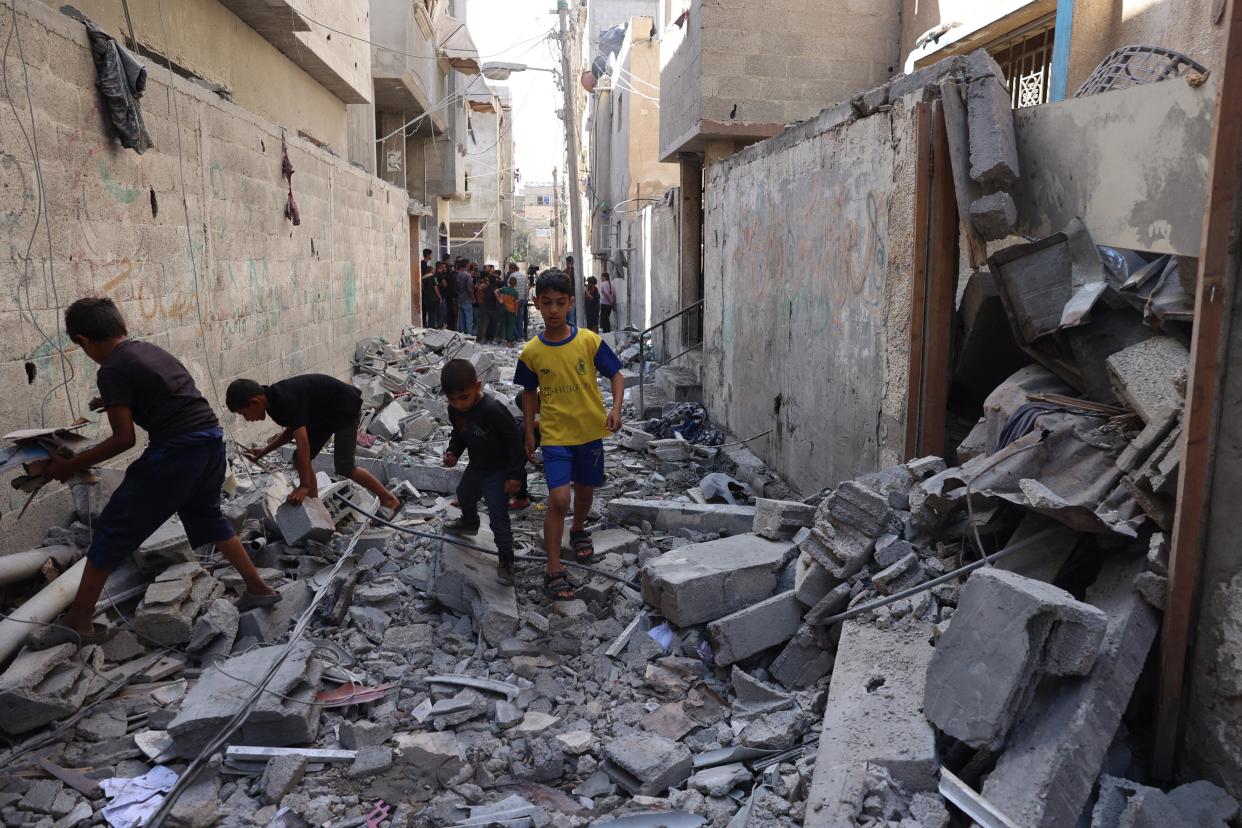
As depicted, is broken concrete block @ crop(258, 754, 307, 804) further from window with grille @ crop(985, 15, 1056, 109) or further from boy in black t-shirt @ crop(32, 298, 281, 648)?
window with grille @ crop(985, 15, 1056, 109)

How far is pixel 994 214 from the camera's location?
4.09 m

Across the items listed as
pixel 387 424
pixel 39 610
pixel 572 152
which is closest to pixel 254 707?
pixel 39 610

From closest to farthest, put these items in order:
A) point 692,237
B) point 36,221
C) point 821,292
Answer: point 36,221
point 821,292
point 692,237

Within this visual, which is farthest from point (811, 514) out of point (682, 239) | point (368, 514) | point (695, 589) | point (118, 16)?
point (682, 239)

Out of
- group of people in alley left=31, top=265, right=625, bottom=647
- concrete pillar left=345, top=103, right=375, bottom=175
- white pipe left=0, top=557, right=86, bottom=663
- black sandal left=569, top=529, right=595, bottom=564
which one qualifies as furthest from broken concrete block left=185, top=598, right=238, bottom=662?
concrete pillar left=345, top=103, right=375, bottom=175

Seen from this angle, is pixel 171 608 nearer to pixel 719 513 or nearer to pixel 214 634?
pixel 214 634

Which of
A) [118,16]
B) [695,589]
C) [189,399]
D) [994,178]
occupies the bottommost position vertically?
[695,589]

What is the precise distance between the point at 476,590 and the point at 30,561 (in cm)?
207

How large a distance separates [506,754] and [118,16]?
777 cm

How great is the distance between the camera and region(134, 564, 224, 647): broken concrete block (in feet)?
13.4

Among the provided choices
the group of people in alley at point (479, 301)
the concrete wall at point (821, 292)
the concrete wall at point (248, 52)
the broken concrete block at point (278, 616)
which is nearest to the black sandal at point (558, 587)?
the broken concrete block at point (278, 616)

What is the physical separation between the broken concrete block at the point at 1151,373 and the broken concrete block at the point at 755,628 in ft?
5.22

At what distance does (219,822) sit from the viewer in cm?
305

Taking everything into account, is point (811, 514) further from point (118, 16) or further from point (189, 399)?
point (118, 16)
